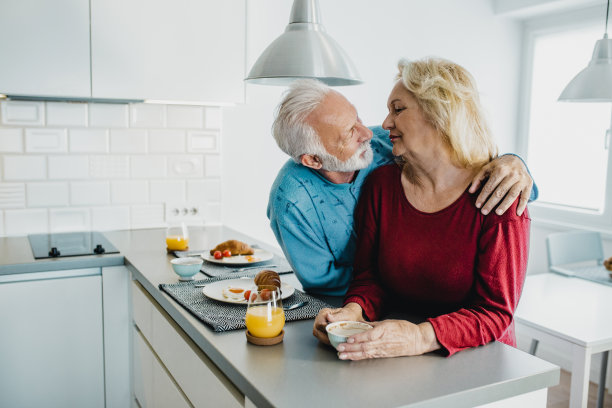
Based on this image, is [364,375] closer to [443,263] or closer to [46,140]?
[443,263]

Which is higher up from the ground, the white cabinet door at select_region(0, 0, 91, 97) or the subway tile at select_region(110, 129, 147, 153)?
the white cabinet door at select_region(0, 0, 91, 97)

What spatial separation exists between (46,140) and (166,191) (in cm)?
64

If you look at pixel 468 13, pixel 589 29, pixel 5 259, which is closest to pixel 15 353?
pixel 5 259

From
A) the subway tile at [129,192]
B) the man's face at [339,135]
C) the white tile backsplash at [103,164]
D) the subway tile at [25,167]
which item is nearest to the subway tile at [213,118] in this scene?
the white tile backsplash at [103,164]

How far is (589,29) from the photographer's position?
3955mm

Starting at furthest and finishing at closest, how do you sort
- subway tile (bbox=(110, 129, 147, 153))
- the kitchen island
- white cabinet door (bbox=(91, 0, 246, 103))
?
1. subway tile (bbox=(110, 129, 147, 153))
2. white cabinet door (bbox=(91, 0, 246, 103))
3. the kitchen island

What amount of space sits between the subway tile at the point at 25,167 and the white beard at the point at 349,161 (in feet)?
5.23

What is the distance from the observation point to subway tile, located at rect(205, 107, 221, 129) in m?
3.01

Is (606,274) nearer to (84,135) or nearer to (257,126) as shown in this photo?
(257,126)

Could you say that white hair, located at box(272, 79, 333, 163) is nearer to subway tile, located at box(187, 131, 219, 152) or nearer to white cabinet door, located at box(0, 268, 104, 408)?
white cabinet door, located at box(0, 268, 104, 408)

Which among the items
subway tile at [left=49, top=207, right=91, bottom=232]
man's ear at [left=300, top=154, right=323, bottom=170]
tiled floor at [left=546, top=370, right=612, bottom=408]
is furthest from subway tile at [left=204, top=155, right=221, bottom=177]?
tiled floor at [left=546, top=370, right=612, bottom=408]

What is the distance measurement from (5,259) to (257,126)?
5.25ft

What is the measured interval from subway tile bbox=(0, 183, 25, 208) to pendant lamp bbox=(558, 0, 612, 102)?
2.67 metres

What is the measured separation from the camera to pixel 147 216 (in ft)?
9.59
